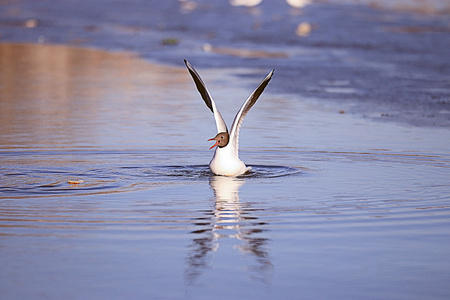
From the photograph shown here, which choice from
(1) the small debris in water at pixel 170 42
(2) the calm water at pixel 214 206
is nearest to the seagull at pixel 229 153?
(2) the calm water at pixel 214 206

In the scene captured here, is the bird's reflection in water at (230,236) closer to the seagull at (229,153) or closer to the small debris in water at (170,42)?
the seagull at (229,153)

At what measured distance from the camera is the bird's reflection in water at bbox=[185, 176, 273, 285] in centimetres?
598

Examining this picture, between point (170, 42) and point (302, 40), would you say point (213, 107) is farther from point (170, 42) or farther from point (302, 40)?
point (302, 40)

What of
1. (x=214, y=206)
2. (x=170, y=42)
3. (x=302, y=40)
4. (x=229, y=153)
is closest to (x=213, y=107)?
(x=229, y=153)

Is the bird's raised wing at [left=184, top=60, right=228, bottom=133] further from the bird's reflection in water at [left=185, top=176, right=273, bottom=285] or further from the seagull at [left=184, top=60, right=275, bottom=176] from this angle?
the bird's reflection in water at [left=185, top=176, right=273, bottom=285]

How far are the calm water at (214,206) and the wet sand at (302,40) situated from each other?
2392mm

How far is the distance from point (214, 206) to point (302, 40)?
24.2 metres

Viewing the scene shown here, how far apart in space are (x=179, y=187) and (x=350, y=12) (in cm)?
3443

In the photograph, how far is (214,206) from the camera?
803 cm

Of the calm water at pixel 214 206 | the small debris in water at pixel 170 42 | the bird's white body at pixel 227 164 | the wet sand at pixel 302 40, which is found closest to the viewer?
the calm water at pixel 214 206

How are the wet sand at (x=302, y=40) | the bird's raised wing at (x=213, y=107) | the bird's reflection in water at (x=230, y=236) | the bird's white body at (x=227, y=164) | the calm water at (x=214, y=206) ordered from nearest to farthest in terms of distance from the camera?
the calm water at (x=214, y=206) < the bird's reflection in water at (x=230, y=236) < the bird's white body at (x=227, y=164) < the bird's raised wing at (x=213, y=107) < the wet sand at (x=302, y=40)

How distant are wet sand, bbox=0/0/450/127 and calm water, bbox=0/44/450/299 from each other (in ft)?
7.85

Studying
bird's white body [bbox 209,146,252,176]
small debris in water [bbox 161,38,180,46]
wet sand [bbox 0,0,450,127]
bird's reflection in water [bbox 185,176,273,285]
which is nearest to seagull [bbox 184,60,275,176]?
bird's white body [bbox 209,146,252,176]

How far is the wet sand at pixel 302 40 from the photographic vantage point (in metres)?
17.3
